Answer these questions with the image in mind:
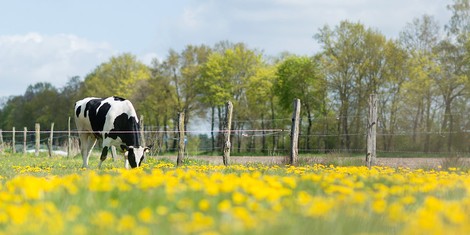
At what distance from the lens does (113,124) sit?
19.0 meters

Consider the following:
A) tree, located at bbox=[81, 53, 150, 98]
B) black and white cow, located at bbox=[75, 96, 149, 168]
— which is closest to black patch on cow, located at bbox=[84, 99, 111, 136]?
black and white cow, located at bbox=[75, 96, 149, 168]

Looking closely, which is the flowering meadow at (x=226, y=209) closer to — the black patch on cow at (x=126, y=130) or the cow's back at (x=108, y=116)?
the black patch on cow at (x=126, y=130)

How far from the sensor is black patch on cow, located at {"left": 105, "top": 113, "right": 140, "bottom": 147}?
1836cm

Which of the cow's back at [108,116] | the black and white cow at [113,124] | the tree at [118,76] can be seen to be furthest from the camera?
the tree at [118,76]

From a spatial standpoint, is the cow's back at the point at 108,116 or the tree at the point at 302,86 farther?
the tree at the point at 302,86

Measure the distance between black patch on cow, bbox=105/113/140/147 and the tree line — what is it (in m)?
13.5

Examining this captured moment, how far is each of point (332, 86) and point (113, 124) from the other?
31.3 meters

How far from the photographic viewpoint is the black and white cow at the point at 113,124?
18.0 meters

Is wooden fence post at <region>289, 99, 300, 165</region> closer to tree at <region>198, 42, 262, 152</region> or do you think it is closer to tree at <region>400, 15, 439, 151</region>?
tree at <region>400, 15, 439, 151</region>

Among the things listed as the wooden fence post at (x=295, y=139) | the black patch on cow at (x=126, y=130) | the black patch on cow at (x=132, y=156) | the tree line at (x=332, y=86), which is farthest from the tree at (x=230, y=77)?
the black patch on cow at (x=132, y=156)

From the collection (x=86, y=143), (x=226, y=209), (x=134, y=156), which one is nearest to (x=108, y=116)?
(x=86, y=143)

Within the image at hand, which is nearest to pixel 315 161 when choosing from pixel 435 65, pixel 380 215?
pixel 380 215

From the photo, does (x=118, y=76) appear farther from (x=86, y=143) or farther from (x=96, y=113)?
(x=96, y=113)

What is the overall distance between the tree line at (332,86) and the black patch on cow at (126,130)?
44.4 feet
